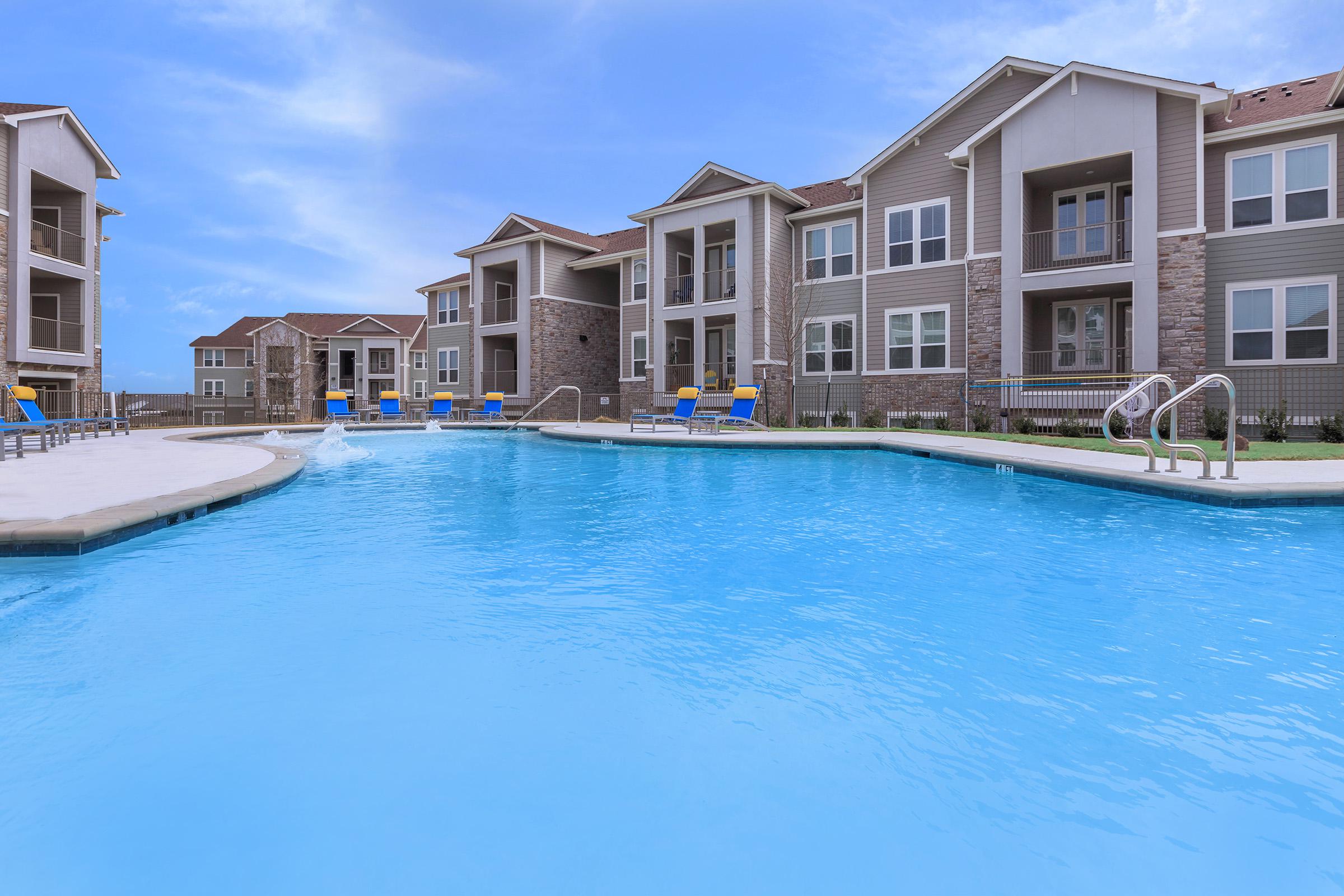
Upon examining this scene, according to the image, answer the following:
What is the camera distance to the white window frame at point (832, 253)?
22250mm

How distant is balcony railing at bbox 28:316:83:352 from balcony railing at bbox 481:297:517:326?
44.0 ft

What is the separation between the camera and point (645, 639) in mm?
3998

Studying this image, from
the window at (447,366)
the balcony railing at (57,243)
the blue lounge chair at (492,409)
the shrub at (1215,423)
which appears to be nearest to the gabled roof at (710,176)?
the blue lounge chair at (492,409)

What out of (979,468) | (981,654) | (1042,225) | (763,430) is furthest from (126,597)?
(1042,225)

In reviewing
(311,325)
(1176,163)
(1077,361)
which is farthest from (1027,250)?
(311,325)

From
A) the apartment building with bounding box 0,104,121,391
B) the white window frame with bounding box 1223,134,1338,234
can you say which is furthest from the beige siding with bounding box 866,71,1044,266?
the apartment building with bounding box 0,104,121,391

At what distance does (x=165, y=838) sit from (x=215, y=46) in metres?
25.2

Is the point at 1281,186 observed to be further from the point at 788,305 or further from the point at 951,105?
the point at 788,305

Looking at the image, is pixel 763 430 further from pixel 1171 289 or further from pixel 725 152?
pixel 725 152

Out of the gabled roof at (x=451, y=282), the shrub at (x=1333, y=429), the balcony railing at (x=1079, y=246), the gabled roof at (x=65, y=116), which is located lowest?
the shrub at (x=1333, y=429)

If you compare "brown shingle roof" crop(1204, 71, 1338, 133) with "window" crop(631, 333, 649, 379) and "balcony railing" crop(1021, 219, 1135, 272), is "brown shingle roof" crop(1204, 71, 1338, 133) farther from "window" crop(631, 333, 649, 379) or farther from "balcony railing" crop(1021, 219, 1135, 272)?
"window" crop(631, 333, 649, 379)

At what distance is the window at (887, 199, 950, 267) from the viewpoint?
1998cm

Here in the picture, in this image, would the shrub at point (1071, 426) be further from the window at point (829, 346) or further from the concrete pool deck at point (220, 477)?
the window at point (829, 346)

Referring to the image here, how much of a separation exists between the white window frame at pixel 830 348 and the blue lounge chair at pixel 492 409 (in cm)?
1227
